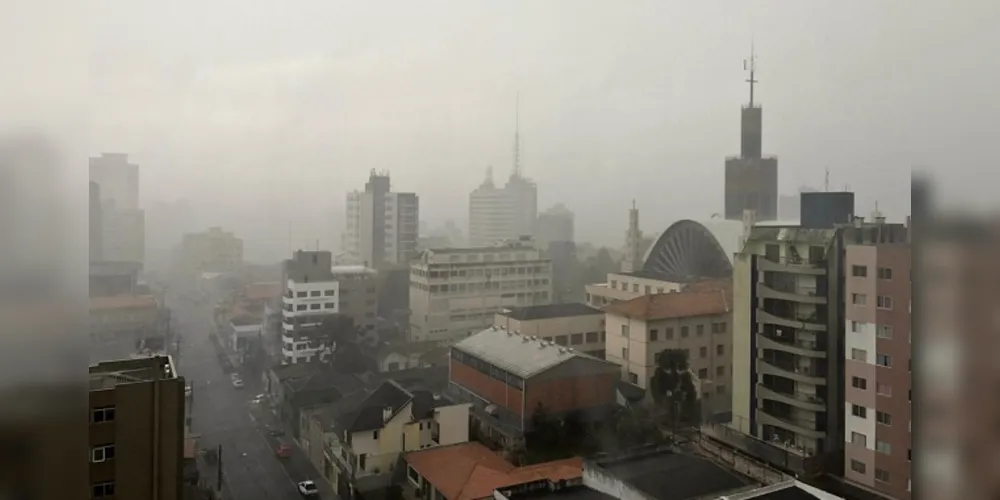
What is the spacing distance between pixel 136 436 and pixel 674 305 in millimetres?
2995

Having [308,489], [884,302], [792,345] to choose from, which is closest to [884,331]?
[884,302]

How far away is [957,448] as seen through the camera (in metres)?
1.50

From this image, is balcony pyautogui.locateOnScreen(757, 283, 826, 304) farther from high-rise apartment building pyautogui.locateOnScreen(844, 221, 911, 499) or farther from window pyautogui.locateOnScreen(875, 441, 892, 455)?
window pyautogui.locateOnScreen(875, 441, 892, 455)

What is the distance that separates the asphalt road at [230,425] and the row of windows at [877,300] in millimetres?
2372

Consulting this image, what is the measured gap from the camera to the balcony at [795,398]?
10.4 feet

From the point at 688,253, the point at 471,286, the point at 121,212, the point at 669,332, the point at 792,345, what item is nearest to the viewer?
the point at 121,212

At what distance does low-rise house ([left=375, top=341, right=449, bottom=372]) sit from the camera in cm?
350

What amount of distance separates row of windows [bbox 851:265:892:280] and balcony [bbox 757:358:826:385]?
544 mm

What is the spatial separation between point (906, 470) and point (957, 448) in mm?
1038

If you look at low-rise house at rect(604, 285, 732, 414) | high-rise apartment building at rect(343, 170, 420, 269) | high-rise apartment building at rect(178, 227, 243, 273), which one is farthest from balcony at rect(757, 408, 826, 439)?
high-rise apartment building at rect(178, 227, 243, 273)

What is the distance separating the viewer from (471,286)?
4102mm

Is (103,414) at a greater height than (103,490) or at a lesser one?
greater

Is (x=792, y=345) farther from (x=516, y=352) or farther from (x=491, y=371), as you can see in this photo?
(x=491, y=371)

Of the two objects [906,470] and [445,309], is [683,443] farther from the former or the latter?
[445,309]
